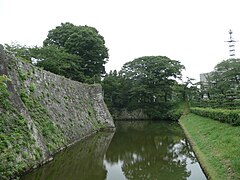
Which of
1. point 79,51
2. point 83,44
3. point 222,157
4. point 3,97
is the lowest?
point 222,157

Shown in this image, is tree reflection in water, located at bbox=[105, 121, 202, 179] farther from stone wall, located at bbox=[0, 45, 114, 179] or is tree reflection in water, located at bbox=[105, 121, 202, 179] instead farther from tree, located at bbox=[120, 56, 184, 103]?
tree, located at bbox=[120, 56, 184, 103]

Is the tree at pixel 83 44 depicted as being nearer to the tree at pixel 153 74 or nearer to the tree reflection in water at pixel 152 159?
the tree at pixel 153 74

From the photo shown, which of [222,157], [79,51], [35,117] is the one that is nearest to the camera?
[222,157]

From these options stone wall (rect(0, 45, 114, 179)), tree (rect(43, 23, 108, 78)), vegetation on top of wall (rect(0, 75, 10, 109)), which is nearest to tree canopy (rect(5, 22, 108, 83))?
tree (rect(43, 23, 108, 78))

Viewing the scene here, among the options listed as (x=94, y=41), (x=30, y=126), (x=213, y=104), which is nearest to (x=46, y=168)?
(x=30, y=126)

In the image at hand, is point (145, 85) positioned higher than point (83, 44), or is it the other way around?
point (83, 44)

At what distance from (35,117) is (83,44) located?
1883cm

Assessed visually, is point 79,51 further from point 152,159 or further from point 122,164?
point 122,164

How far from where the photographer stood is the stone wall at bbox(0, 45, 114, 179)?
7380 mm

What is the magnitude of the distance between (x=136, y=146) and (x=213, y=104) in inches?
557

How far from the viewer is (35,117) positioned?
1059 centimetres

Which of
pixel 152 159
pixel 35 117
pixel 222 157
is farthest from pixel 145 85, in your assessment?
pixel 222 157

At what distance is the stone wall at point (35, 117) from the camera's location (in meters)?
7.38

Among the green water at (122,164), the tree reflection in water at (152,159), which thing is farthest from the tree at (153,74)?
the green water at (122,164)
